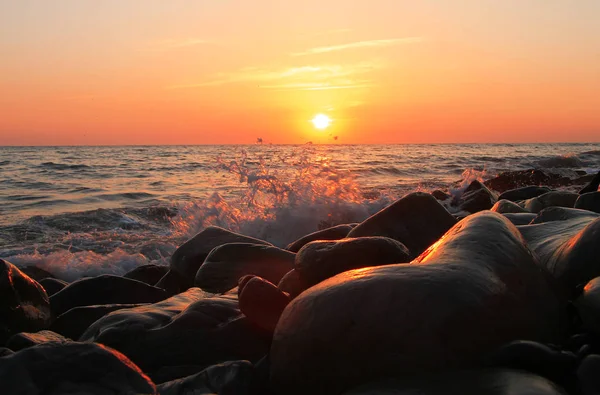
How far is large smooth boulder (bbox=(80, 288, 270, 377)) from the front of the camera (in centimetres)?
246

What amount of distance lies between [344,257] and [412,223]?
1.50 m

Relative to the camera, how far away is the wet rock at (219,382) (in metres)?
1.96

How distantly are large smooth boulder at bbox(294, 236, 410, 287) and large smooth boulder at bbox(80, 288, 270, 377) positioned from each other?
1.42 feet

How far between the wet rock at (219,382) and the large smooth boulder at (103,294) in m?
1.99

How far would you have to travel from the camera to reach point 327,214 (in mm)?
8750

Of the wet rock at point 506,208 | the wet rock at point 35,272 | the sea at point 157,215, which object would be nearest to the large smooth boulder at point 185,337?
the wet rock at point 506,208

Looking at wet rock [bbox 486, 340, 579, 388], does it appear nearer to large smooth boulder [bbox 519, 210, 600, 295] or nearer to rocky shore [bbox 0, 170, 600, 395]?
rocky shore [bbox 0, 170, 600, 395]

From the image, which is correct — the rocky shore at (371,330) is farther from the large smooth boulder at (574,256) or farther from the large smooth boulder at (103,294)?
the large smooth boulder at (103,294)

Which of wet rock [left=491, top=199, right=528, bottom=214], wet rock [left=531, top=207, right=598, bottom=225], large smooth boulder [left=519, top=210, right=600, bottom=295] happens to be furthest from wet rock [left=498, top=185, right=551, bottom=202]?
large smooth boulder [left=519, top=210, right=600, bottom=295]

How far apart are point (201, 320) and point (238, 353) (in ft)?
0.96

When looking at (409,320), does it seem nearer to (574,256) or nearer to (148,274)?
(574,256)

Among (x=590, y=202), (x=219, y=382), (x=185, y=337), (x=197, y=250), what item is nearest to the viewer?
(x=219, y=382)

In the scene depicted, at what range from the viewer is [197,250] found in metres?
5.14

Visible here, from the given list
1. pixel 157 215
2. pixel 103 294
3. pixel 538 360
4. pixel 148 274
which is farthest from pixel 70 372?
pixel 157 215
